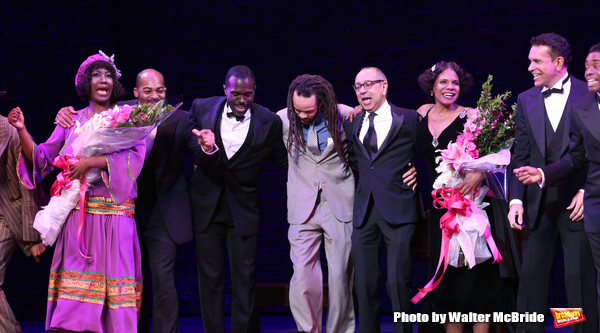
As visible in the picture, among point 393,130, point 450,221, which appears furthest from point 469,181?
point 393,130

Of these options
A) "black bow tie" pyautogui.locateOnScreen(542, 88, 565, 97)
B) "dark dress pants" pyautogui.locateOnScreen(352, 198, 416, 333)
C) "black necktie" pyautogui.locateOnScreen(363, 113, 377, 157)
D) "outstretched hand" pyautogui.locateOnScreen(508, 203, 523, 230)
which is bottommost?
"dark dress pants" pyautogui.locateOnScreen(352, 198, 416, 333)

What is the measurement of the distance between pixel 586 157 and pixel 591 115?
0.24 m

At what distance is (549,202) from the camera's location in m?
4.25

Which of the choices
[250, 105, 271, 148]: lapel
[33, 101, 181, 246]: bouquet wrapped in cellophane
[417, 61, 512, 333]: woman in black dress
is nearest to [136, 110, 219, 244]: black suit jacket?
[33, 101, 181, 246]: bouquet wrapped in cellophane

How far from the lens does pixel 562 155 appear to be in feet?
14.0

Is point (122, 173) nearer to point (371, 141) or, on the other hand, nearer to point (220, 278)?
point (220, 278)

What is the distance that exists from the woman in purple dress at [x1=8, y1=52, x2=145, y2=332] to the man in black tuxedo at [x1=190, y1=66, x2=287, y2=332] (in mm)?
431

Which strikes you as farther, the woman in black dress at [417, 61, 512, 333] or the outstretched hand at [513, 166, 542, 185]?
the woman in black dress at [417, 61, 512, 333]

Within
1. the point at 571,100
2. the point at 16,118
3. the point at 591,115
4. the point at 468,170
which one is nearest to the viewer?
the point at 591,115

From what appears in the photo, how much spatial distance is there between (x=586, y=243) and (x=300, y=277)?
69.2 inches

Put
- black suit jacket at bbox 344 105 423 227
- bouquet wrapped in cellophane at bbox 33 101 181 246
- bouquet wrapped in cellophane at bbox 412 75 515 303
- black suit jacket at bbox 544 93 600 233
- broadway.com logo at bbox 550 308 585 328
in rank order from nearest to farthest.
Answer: black suit jacket at bbox 544 93 600 233
broadway.com logo at bbox 550 308 585 328
bouquet wrapped in cellophane at bbox 412 75 515 303
bouquet wrapped in cellophane at bbox 33 101 181 246
black suit jacket at bbox 344 105 423 227

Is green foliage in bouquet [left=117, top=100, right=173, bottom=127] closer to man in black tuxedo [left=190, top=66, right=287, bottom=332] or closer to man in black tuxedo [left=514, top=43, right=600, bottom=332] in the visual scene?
Result: man in black tuxedo [left=190, top=66, right=287, bottom=332]

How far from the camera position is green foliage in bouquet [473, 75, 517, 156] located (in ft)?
14.7

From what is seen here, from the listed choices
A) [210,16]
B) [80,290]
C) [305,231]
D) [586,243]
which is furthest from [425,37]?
A: [80,290]
